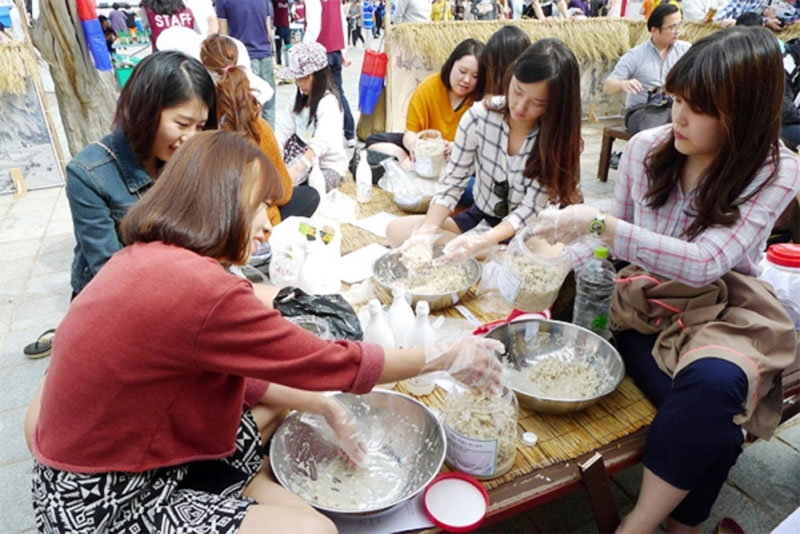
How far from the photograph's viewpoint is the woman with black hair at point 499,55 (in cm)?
330

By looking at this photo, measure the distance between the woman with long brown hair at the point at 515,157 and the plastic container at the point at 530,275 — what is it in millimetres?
315

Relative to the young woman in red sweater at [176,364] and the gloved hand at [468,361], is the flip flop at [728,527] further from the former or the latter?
the young woman in red sweater at [176,364]

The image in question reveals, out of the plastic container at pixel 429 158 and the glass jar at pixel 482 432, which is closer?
the glass jar at pixel 482 432

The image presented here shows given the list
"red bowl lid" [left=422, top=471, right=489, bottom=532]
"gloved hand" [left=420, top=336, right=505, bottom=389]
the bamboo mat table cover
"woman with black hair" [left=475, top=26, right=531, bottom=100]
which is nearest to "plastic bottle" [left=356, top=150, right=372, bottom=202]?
"woman with black hair" [left=475, top=26, right=531, bottom=100]

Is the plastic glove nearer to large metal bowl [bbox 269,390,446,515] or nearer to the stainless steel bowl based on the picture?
large metal bowl [bbox 269,390,446,515]

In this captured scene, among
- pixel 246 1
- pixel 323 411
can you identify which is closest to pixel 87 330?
pixel 323 411

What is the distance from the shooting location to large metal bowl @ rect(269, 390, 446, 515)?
153 cm

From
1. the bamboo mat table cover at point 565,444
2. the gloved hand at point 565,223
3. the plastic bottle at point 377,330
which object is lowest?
the bamboo mat table cover at point 565,444

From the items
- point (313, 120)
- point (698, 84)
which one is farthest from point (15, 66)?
point (698, 84)

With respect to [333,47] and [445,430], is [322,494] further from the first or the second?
[333,47]

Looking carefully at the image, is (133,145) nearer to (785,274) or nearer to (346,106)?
(785,274)

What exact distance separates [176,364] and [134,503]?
1.35 ft

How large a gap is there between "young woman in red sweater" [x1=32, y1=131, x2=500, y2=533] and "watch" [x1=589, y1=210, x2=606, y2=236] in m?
0.93

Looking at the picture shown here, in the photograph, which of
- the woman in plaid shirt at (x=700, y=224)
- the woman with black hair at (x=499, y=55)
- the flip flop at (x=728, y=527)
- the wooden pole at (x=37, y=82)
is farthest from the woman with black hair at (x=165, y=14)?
the flip flop at (x=728, y=527)
